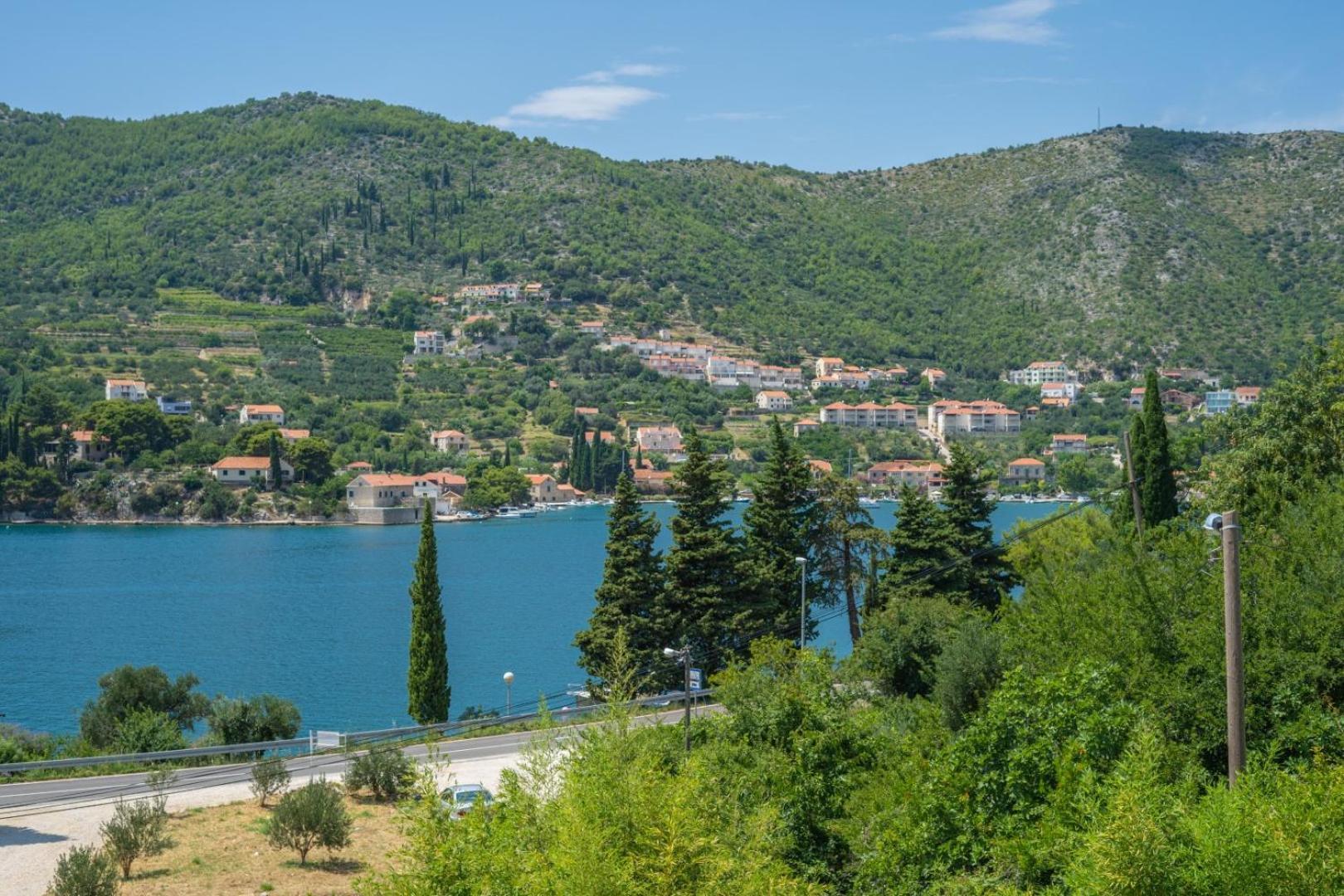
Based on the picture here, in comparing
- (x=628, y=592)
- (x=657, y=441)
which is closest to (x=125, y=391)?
(x=657, y=441)

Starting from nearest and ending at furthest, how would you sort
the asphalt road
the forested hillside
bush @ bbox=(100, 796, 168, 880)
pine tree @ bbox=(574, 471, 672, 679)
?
bush @ bbox=(100, 796, 168, 880)
the asphalt road
pine tree @ bbox=(574, 471, 672, 679)
the forested hillside

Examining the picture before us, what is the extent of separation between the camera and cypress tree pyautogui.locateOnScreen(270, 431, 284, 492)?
99250 millimetres

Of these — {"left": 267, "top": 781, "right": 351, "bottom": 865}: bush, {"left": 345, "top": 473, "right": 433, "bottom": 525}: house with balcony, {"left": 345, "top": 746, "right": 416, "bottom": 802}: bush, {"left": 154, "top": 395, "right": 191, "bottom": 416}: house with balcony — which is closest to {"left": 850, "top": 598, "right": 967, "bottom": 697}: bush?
{"left": 345, "top": 746, "right": 416, "bottom": 802}: bush

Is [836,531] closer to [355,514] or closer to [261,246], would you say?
[355,514]

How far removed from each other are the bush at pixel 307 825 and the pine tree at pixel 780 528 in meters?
14.8

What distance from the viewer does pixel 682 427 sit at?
12562cm

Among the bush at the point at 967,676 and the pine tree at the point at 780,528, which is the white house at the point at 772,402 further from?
the bush at the point at 967,676

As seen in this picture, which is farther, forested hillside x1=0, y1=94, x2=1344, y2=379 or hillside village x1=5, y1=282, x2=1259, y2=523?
forested hillside x1=0, y1=94, x2=1344, y2=379

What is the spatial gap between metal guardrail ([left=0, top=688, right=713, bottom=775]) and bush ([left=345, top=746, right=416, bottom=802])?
118 inches

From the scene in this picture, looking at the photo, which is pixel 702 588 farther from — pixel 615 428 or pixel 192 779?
pixel 615 428

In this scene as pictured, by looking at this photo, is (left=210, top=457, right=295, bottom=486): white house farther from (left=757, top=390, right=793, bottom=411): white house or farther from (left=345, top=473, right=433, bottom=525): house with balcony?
(left=757, top=390, right=793, bottom=411): white house

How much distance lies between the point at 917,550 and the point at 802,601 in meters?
3.43

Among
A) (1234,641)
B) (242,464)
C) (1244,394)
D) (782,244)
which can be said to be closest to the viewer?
(1234,641)

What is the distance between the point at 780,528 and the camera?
3009cm
